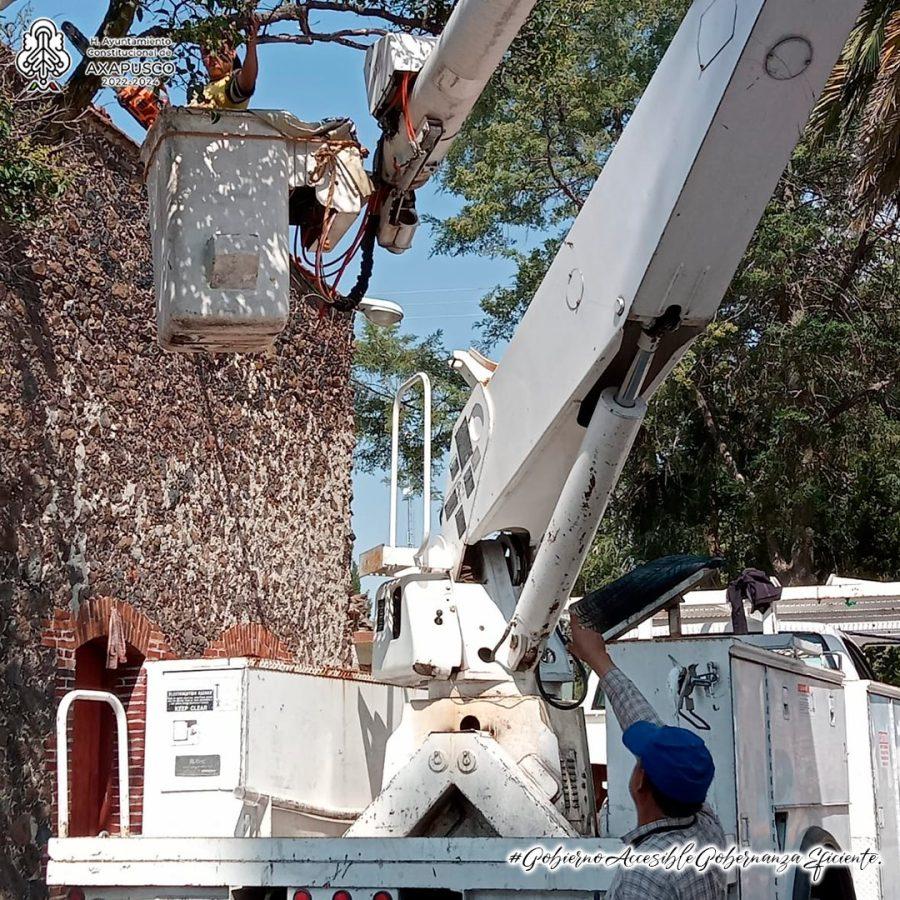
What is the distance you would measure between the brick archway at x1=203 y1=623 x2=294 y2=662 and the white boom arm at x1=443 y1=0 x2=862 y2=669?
23.5 ft

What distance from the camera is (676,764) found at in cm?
379

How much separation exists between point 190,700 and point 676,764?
3.86 m

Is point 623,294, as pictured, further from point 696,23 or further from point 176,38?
point 176,38

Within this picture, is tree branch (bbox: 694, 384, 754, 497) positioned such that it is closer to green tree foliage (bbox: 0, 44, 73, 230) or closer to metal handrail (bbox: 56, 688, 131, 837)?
green tree foliage (bbox: 0, 44, 73, 230)

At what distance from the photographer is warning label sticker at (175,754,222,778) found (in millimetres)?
7043

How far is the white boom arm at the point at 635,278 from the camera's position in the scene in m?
5.09

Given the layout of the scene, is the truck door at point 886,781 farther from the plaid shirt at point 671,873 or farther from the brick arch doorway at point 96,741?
the brick arch doorway at point 96,741

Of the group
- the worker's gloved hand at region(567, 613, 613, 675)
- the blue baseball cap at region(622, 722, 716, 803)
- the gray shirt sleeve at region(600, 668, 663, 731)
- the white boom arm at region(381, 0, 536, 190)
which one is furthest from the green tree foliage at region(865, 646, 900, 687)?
the blue baseball cap at region(622, 722, 716, 803)

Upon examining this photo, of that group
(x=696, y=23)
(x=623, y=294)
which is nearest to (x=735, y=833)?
(x=623, y=294)

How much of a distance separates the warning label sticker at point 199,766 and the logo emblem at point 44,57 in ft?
15.2

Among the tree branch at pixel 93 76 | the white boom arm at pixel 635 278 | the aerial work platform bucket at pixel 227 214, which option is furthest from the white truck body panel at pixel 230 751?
the tree branch at pixel 93 76

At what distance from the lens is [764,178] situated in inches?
209

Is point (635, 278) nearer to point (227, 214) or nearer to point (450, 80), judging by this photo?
point (450, 80)

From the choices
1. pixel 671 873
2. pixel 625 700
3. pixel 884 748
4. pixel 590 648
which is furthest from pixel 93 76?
pixel 671 873
